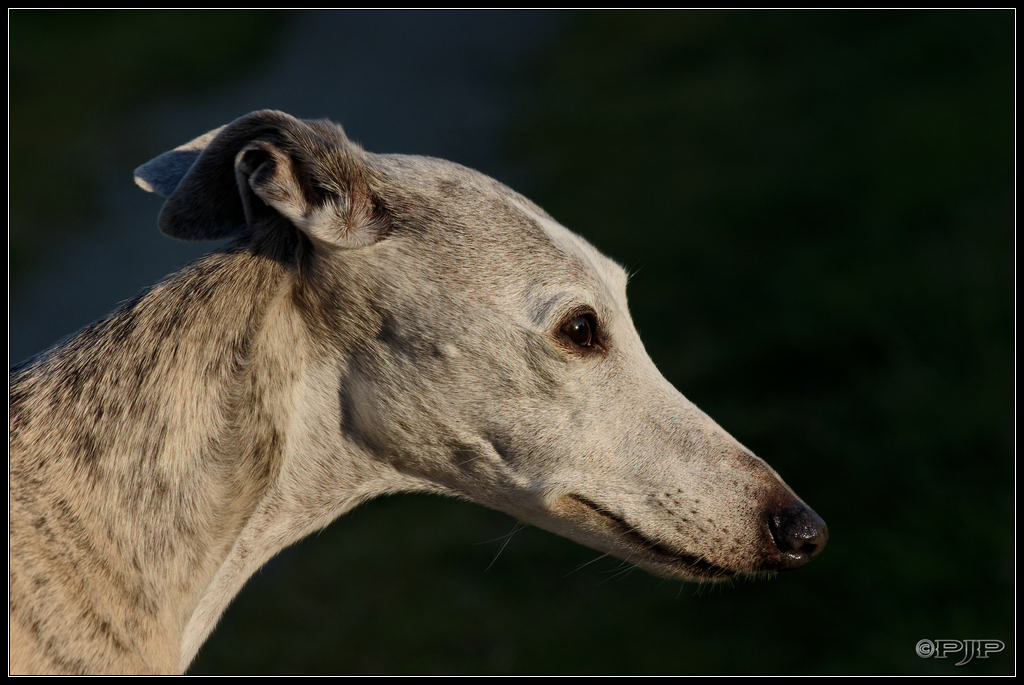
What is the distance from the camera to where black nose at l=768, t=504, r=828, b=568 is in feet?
10.2

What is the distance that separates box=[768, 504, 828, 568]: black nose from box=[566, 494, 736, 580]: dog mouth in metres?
0.16

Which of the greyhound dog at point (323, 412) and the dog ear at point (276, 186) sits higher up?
the dog ear at point (276, 186)

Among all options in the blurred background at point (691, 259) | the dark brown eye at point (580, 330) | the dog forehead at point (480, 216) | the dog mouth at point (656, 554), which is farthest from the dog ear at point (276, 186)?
the blurred background at point (691, 259)

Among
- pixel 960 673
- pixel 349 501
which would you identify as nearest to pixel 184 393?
pixel 349 501

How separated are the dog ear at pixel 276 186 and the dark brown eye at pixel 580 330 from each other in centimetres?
59

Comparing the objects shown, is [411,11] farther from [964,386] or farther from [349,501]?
[349,501]

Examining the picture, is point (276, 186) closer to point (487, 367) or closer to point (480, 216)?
point (480, 216)

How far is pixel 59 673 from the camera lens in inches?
109

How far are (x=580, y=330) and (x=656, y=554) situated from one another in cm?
69

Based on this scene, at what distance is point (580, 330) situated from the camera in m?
3.09

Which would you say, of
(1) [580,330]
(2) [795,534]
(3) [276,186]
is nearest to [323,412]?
(3) [276,186]

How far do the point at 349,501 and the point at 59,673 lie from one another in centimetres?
89

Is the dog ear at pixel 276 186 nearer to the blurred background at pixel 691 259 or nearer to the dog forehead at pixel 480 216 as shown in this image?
the dog forehead at pixel 480 216

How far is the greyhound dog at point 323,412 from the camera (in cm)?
285
